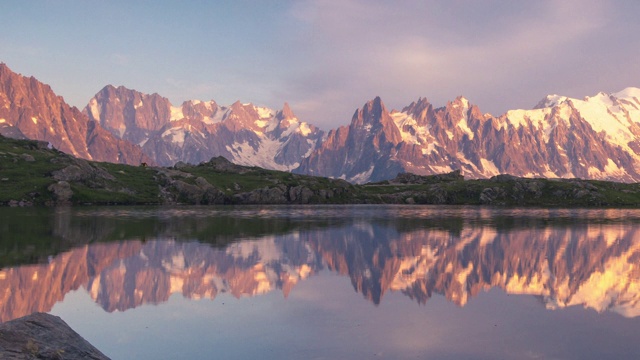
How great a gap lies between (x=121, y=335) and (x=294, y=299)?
11358mm

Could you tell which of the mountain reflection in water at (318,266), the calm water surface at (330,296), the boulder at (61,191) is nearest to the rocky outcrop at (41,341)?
the calm water surface at (330,296)

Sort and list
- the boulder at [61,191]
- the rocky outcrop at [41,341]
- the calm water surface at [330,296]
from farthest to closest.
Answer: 1. the boulder at [61,191]
2. the calm water surface at [330,296]
3. the rocky outcrop at [41,341]

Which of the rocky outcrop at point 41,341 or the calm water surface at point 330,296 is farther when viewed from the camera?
the calm water surface at point 330,296

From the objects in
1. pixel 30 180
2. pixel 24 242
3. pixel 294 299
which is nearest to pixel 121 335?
pixel 294 299

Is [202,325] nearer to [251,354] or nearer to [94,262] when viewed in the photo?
[251,354]

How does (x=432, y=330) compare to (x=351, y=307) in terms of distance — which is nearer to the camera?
(x=432, y=330)

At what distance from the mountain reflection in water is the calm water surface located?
176mm

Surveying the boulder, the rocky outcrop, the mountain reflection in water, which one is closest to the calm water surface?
the mountain reflection in water

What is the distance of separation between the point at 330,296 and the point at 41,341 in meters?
19.8

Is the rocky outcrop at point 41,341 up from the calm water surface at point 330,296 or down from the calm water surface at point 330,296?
up

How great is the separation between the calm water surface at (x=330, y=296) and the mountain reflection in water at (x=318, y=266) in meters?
0.18

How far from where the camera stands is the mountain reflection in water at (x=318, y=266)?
3441 centimetres

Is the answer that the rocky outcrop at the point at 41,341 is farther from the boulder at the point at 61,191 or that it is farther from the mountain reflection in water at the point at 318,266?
the boulder at the point at 61,191

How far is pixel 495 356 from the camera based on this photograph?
22219 millimetres
